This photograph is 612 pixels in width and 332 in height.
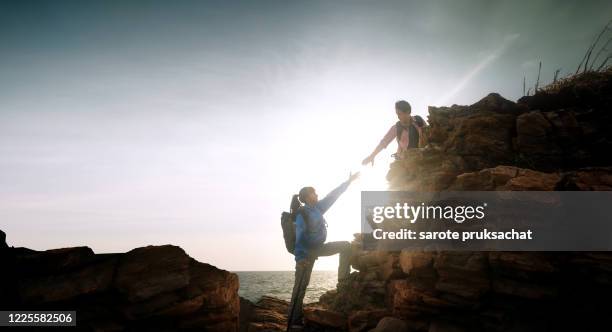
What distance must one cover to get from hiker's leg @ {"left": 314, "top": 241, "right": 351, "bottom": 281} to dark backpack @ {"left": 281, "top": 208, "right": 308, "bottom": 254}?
37.3 inches

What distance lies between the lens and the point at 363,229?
41.9 feet

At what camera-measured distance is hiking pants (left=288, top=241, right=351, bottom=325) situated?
1003 centimetres

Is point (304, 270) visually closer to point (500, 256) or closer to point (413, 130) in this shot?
point (500, 256)

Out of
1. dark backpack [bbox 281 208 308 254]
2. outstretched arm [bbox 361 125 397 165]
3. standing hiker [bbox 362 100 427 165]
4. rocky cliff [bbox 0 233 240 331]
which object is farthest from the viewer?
outstretched arm [bbox 361 125 397 165]

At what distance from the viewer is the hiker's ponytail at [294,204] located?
34.6 ft

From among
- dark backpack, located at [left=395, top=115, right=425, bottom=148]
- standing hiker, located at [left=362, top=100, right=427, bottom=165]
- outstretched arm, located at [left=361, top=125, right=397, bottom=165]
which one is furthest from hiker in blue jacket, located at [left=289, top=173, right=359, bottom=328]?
dark backpack, located at [left=395, top=115, right=425, bottom=148]

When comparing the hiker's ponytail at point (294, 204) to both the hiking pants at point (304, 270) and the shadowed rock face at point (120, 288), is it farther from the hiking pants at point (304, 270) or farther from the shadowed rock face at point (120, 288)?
the shadowed rock face at point (120, 288)

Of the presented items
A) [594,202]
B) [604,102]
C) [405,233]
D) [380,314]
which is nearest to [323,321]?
[380,314]

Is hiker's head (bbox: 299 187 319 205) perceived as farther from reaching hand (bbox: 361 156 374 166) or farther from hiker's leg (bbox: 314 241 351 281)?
reaching hand (bbox: 361 156 374 166)

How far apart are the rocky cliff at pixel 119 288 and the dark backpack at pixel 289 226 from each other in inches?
102

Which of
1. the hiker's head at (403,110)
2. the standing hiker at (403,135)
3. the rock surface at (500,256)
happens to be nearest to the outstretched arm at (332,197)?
the standing hiker at (403,135)

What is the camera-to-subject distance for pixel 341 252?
11.6 meters

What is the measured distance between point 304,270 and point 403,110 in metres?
7.10


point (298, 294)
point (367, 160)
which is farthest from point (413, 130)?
point (298, 294)
